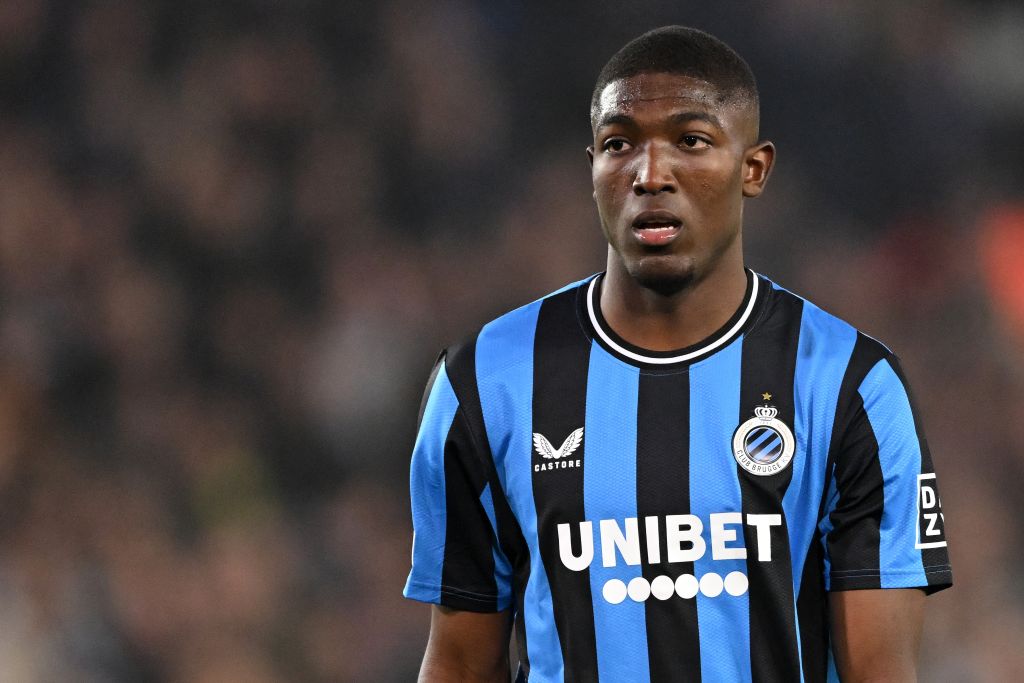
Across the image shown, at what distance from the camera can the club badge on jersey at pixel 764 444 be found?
183 cm

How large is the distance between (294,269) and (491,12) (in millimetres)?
1232

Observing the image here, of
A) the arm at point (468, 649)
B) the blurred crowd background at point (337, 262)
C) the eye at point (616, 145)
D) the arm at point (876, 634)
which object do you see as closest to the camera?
the arm at point (876, 634)

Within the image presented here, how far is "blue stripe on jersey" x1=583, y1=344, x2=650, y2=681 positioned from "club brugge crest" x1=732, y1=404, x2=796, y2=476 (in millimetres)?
146

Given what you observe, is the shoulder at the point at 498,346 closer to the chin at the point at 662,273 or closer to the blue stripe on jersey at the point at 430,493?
the blue stripe on jersey at the point at 430,493

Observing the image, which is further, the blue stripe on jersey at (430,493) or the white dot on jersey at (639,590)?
the blue stripe on jersey at (430,493)

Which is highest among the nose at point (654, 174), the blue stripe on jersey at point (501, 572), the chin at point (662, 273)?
the nose at point (654, 174)

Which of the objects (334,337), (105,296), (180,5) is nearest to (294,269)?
(334,337)

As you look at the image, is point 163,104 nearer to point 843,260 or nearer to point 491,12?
point 491,12

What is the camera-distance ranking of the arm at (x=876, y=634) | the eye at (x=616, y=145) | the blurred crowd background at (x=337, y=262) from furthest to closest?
the blurred crowd background at (x=337, y=262) < the eye at (x=616, y=145) < the arm at (x=876, y=634)

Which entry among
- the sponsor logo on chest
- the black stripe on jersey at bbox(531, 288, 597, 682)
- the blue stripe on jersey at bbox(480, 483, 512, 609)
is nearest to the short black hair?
the black stripe on jersey at bbox(531, 288, 597, 682)

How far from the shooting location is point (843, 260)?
4961mm

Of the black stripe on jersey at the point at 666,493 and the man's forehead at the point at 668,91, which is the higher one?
the man's forehead at the point at 668,91

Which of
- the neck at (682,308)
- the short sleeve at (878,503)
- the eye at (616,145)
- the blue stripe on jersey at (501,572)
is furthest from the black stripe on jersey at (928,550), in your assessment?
the blue stripe on jersey at (501,572)

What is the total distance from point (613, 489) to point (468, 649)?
0.34m
